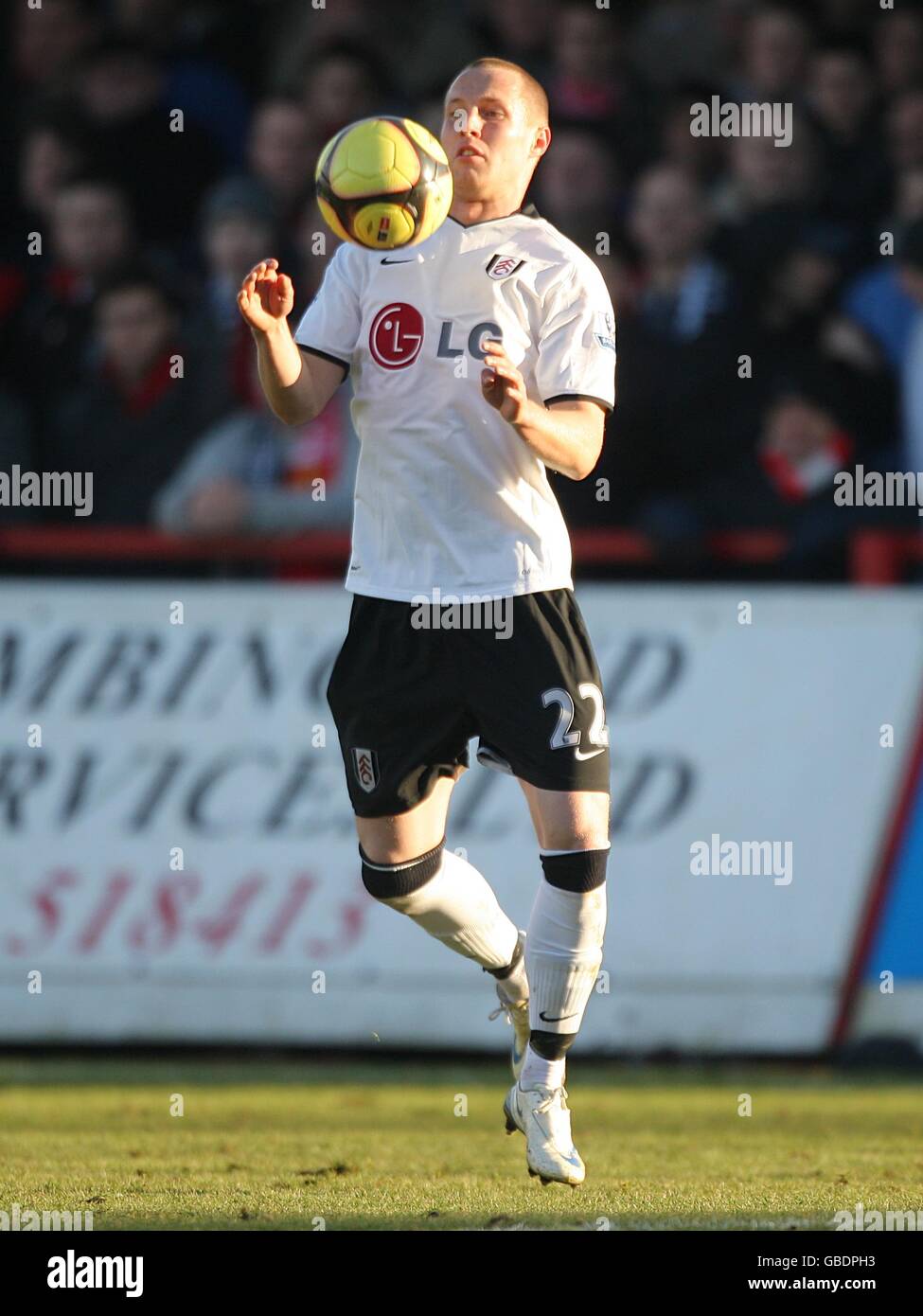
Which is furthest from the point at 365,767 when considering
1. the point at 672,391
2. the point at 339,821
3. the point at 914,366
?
the point at 914,366

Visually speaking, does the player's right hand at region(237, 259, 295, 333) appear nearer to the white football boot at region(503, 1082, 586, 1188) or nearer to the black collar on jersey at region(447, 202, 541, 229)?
the black collar on jersey at region(447, 202, 541, 229)

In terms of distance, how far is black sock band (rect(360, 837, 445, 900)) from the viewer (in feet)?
19.1

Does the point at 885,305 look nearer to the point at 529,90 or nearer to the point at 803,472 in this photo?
the point at 803,472

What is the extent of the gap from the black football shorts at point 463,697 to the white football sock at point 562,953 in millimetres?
350

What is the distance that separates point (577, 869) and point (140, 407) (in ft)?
19.0

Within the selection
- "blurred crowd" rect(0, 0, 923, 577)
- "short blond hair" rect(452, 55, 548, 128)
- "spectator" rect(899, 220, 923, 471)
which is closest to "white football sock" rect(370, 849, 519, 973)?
"short blond hair" rect(452, 55, 548, 128)

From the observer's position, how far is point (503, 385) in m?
5.02

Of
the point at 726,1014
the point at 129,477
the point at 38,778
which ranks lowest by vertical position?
the point at 726,1014

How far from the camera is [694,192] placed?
10.7 meters

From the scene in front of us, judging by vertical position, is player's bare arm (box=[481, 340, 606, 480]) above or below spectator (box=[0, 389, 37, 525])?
below

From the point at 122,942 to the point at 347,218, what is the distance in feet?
16.0

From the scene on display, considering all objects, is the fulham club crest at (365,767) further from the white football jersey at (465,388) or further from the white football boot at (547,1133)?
the white football boot at (547,1133)
